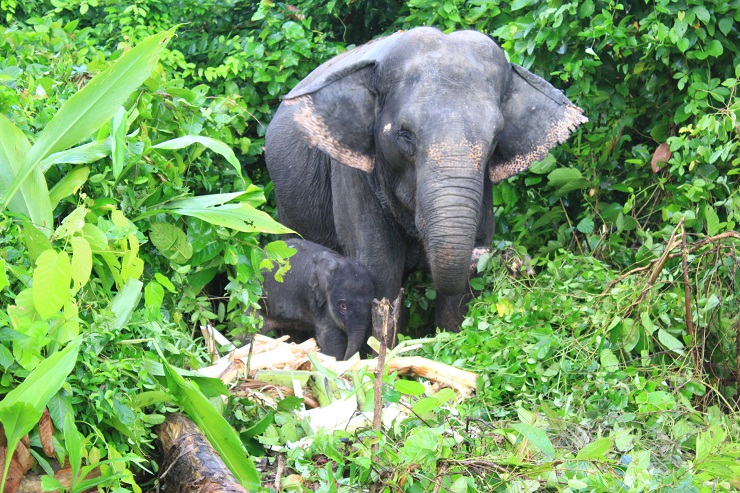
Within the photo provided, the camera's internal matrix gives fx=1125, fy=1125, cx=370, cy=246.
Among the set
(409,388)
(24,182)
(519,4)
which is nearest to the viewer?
(409,388)

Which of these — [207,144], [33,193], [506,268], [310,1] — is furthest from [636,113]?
[33,193]

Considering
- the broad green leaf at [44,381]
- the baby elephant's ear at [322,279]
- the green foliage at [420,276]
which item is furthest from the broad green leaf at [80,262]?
the baby elephant's ear at [322,279]

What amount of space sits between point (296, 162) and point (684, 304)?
274 centimetres

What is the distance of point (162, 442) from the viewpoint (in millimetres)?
3105

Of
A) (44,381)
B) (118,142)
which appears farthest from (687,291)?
(44,381)

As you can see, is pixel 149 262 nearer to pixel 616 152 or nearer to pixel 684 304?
pixel 684 304

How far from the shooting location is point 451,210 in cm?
511

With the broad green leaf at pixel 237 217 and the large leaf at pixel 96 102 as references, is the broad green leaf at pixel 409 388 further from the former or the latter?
the large leaf at pixel 96 102

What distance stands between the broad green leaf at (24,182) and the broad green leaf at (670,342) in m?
2.41

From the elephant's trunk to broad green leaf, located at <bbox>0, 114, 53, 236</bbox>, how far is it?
7.34 ft

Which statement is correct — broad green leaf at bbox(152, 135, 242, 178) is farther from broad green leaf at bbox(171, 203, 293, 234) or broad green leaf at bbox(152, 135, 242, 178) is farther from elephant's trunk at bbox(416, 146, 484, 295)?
elephant's trunk at bbox(416, 146, 484, 295)

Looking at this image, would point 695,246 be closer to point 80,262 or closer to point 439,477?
point 439,477

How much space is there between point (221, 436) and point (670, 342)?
212cm

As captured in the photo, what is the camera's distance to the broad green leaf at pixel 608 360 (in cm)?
429
